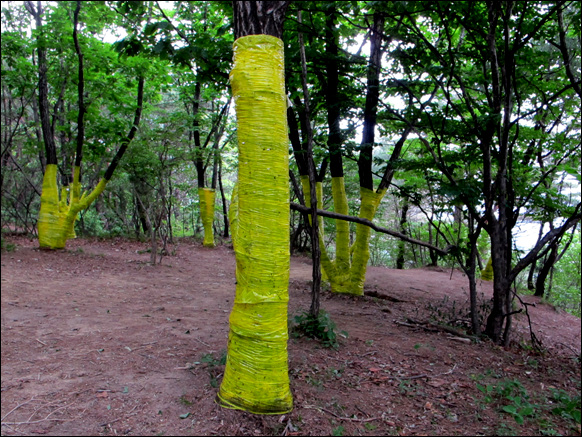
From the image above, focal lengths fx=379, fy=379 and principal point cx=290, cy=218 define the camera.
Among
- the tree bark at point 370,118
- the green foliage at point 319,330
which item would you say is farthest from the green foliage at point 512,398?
the tree bark at point 370,118

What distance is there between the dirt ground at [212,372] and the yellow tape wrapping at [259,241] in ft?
0.70

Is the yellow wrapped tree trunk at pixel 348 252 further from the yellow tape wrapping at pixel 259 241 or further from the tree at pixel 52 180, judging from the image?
the tree at pixel 52 180

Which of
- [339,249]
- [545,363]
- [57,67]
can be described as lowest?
[545,363]

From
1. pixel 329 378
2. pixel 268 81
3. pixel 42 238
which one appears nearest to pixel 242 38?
pixel 268 81

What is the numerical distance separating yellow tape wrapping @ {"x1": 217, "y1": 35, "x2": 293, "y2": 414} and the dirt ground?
0.21 meters

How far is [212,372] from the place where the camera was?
10.1 ft

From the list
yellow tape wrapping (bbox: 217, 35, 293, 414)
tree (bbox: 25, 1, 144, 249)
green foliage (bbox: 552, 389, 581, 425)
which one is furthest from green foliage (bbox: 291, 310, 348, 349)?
tree (bbox: 25, 1, 144, 249)

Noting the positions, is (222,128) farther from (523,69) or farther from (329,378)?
(329,378)

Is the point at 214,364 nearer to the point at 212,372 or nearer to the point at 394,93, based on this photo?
the point at 212,372

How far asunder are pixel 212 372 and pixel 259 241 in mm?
1309

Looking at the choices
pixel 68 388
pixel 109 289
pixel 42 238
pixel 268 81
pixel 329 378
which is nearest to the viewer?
pixel 268 81

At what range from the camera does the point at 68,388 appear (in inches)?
110

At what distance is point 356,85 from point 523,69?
8.85ft

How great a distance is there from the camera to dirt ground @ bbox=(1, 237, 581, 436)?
2.48m
